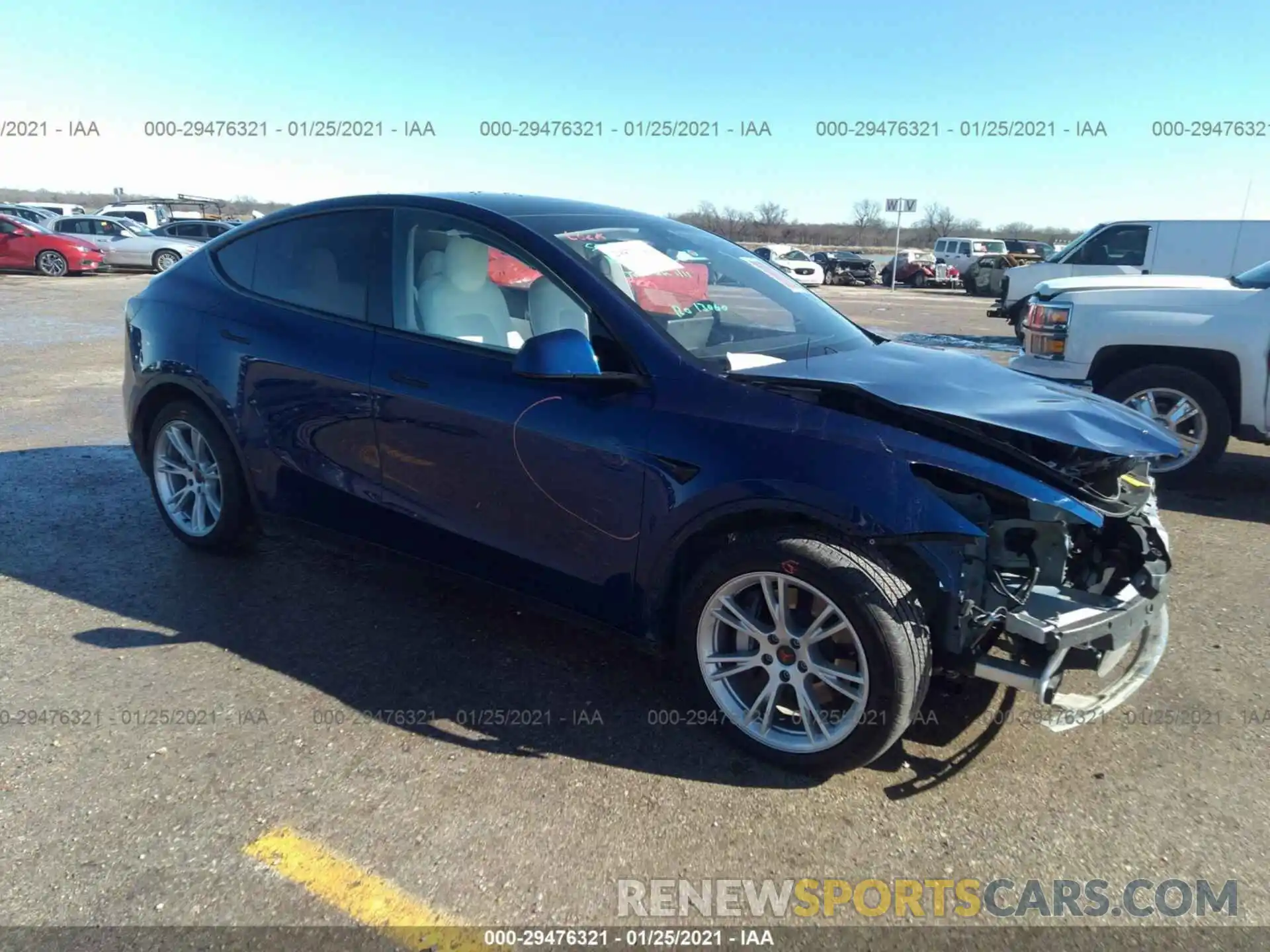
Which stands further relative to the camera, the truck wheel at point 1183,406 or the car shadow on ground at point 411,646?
the truck wheel at point 1183,406

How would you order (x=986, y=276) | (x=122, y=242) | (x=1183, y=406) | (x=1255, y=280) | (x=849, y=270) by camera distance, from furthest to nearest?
1. (x=849, y=270)
2. (x=986, y=276)
3. (x=122, y=242)
4. (x=1255, y=280)
5. (x=1183, y=406)

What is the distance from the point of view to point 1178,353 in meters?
5.86

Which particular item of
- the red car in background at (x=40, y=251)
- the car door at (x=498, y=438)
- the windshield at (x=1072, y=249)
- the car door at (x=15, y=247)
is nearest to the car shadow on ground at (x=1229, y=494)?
the car door at (x=498, y=438)

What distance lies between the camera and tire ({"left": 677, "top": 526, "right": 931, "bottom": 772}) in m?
2.60

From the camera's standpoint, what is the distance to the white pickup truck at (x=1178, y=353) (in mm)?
5574

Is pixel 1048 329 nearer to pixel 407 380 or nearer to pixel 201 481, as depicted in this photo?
pixel 407 380

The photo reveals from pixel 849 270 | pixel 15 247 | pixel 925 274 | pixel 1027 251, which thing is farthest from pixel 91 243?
pixel 1027 251

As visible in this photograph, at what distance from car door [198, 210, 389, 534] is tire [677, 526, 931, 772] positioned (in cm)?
151

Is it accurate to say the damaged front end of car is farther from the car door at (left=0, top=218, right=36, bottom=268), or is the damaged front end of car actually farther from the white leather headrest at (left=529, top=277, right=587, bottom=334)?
the car door at (left=0, top=218, right=36, bottom=268)

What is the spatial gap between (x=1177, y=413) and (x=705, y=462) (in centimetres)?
448

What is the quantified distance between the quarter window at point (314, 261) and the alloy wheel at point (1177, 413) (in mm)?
4900

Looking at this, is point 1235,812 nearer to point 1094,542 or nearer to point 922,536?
point 1094,542

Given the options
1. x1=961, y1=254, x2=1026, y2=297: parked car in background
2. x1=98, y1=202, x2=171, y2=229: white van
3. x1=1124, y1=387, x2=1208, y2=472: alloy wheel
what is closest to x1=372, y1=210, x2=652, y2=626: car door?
x1=1124, y1=387, x2=1208, y2=472: alloy wheel

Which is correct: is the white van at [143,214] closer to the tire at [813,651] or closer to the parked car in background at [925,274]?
the parked car in background at [925,274]
